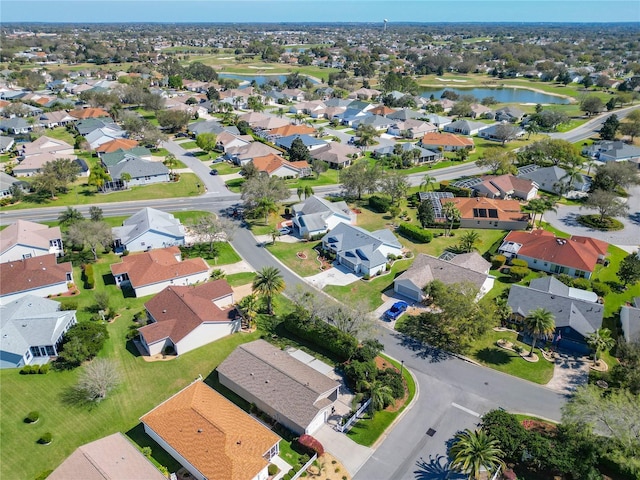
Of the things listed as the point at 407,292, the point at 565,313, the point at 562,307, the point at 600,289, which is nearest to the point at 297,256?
the point at 407,292

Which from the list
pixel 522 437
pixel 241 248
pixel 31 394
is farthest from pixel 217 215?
pixel 522 437

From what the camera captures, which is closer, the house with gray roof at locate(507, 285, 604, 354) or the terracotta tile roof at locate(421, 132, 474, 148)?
the house with gray roof at locate(507, 285, 604, 354)

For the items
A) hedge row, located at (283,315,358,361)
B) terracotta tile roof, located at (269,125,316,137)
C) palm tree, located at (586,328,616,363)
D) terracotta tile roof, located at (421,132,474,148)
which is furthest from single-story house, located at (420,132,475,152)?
hedge row, located at (283,315,358,361)

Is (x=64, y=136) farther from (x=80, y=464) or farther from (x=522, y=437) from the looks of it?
(x=522, y=437)

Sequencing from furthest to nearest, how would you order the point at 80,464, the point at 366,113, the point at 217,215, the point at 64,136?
the point at 366,113 → the point at 64,136 → the point at 217,215 → the point at 80,464

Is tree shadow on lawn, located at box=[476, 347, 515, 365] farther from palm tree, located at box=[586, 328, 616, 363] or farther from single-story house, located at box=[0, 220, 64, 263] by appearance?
single-story house, located at box=[0, 220, 64, 263]

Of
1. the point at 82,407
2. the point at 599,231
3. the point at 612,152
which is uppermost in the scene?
the point at 612,152

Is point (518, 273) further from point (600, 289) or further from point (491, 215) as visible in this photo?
point (491, 215)
